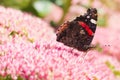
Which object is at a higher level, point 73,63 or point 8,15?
point 73,63

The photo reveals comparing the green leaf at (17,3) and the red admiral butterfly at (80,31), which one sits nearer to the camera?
the red admiral butterfly at (80,31)

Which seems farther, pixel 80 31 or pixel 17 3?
pixel 17 3

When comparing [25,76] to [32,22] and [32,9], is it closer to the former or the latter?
[32,22]

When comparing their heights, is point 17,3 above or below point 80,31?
below

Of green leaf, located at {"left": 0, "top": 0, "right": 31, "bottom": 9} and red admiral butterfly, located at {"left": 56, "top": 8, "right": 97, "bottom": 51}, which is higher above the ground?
red admiral butterfly, located at {"left": 56, "top": 8, "right": 97, "bottom": 51}

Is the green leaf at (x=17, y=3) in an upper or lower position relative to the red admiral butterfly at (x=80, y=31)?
lower

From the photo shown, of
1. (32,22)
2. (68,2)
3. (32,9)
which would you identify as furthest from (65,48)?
(32,9)

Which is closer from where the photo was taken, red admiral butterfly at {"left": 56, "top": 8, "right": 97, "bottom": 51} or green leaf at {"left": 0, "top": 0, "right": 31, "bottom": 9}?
red admiral butterfly at {"left": 56, "top": 8, "right": 97, "bottom": 51}

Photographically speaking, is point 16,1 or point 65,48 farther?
point 16,1
